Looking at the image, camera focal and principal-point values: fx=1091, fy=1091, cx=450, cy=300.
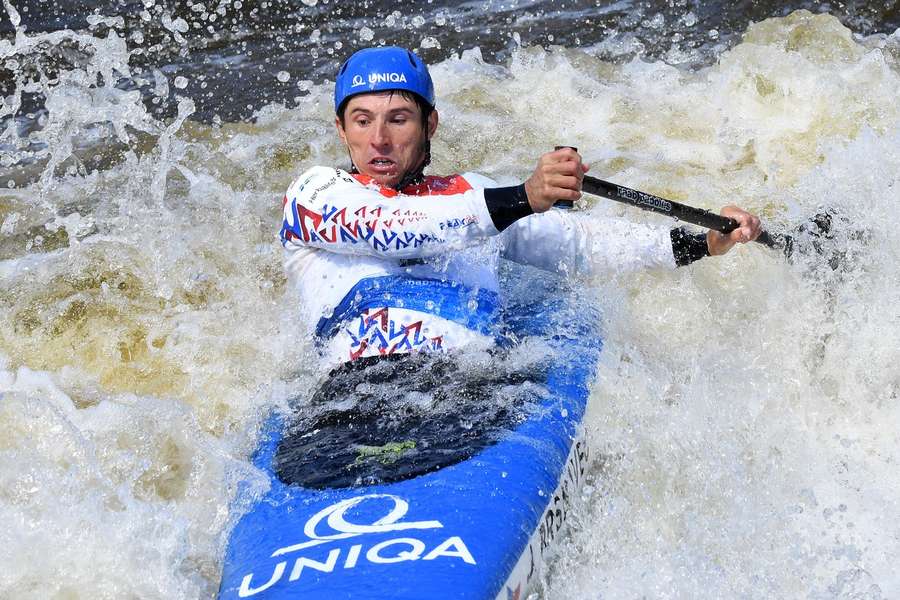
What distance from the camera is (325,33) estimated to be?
884 cm

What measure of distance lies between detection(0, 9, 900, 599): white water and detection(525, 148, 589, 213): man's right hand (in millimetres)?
755

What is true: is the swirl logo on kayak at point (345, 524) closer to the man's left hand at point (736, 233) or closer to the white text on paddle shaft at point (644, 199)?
the white text on paddle shaft at point (644, 199)

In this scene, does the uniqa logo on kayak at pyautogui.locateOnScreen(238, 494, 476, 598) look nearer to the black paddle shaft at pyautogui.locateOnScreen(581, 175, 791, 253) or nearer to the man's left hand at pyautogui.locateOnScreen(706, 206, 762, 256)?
the black paddle shaft at pyautogui.locateOnScreen(581, 175, 791, 253)

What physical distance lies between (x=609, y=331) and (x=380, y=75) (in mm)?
1303

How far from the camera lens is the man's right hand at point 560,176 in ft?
11.0

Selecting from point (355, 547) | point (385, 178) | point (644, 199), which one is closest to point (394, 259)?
point (385, 178)

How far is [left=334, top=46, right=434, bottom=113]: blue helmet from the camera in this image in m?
4.03

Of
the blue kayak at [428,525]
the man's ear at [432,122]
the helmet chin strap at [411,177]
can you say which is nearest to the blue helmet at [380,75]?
the man's ear at [432,122]

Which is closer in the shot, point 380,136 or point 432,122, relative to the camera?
point 380,136

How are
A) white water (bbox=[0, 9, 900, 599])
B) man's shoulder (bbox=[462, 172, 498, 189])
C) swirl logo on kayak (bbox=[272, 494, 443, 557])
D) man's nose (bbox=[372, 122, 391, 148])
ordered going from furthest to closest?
man's shoulder (bbox=[462, 172, 498, 189]) → man's nose (bbox=[372, 122, 391, 148]) → white water (bbox=[0, 9, 900, 599]) → swirl logo on kayak (bbox=[272, 494, 443, 557])

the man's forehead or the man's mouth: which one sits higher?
the man's forehead

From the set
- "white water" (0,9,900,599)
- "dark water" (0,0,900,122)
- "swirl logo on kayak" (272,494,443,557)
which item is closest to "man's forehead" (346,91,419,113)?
"white water" (0,9,900,599)

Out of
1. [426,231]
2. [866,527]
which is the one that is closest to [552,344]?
[426,231]

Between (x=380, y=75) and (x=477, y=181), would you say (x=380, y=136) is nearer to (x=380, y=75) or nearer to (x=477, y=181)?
(x=380, y=75)
